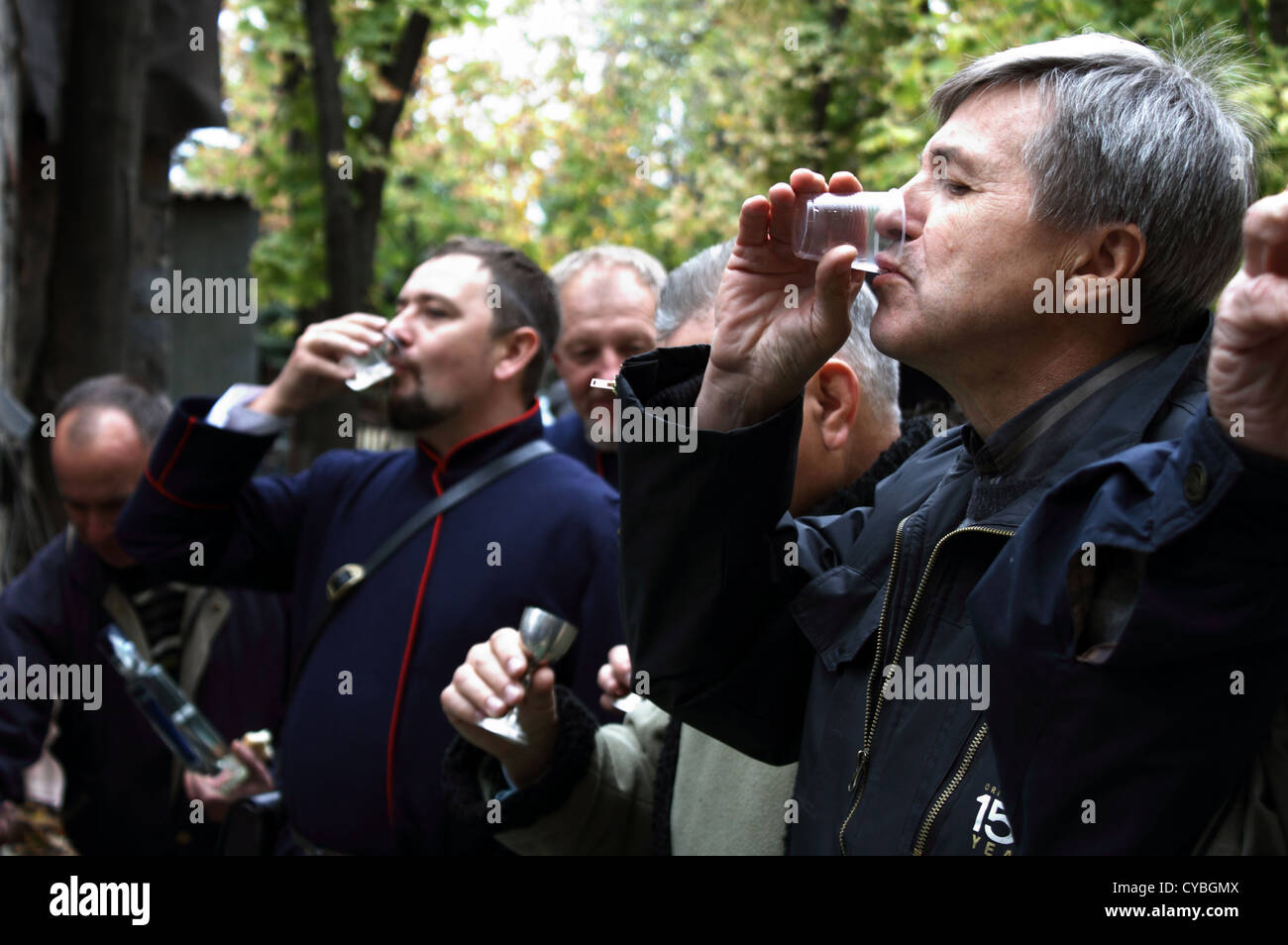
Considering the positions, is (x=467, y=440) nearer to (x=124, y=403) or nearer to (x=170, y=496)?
(x=170, y=496)

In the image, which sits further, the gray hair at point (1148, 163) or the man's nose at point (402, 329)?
the man's nose at point (402, 329)

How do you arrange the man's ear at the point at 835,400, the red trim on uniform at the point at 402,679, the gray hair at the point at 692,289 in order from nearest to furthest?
1. the man's ear at the point at 835,400
2. the gray hair at the point at 692,289
3. the red trim on uniform at the point at 402,679

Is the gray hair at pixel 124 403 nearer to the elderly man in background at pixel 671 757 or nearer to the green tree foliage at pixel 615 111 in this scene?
the elderly man in background at pixel 671 757

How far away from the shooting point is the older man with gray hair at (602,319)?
170 inches

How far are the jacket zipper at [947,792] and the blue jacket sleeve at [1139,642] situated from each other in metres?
0.13

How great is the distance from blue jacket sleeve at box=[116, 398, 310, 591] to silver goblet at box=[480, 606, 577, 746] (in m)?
1.28

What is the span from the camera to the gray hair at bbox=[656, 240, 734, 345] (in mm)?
2656

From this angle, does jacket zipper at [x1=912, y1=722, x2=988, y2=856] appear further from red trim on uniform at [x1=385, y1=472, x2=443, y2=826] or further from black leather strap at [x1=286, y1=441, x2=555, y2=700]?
black leather strap at [x1=286, y1=441, x2=555, y2=700]

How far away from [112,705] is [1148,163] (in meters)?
3.24

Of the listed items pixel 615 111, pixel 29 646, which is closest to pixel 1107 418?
pixel 29 646

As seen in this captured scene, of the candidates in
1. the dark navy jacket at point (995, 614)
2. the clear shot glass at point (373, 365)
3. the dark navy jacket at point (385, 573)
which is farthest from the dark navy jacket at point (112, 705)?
the dark navy jacket at point (995, 614)

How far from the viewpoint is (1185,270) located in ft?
5.52
